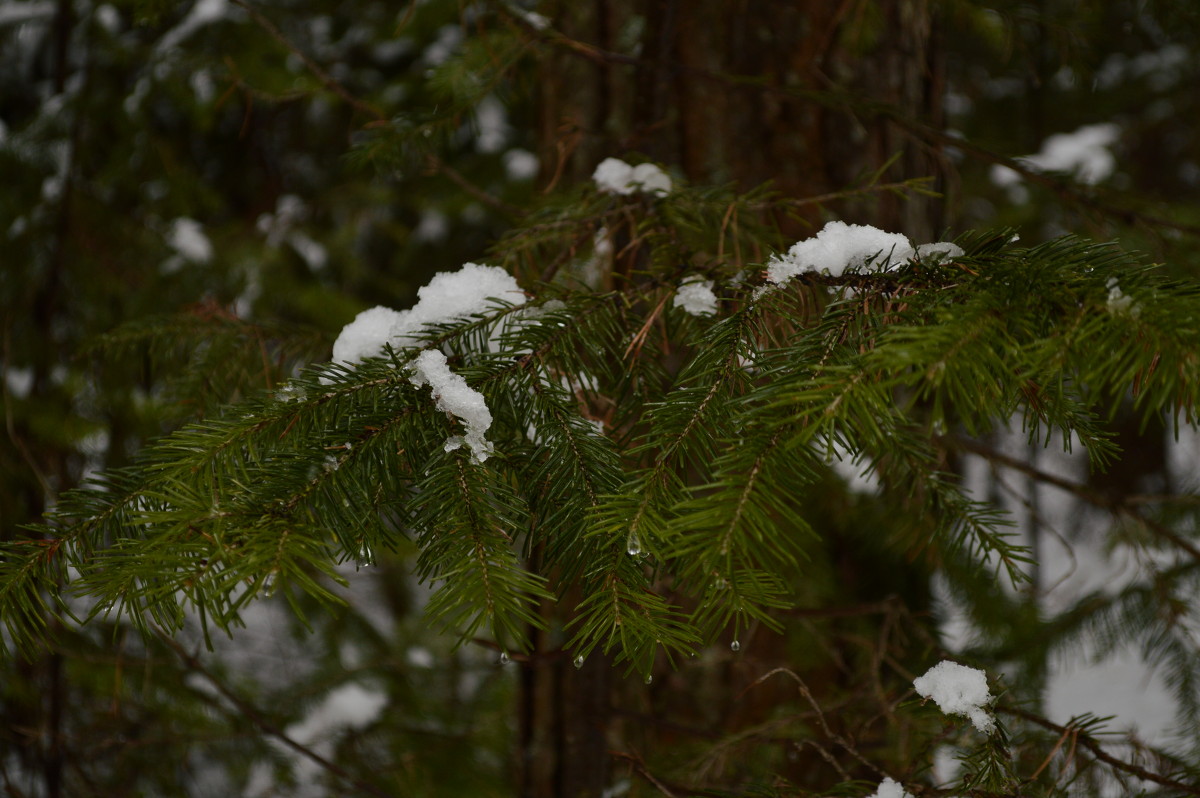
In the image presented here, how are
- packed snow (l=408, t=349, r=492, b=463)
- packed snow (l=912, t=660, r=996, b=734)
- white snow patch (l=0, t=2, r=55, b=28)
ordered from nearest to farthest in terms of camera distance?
packed snow (l=408, t=349, r=492, b=463), packed snow (l=912, t=660, r=996, b=734), white snow patch (l=0, t=2, r=55, b=28)

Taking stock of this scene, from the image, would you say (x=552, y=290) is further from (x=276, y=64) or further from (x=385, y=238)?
(x=385, y=238)

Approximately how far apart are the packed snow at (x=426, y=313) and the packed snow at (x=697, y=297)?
0.67 ft

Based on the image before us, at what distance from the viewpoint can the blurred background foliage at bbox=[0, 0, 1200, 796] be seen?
1.55m

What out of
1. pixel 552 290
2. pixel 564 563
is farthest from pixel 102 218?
pixel 564 563

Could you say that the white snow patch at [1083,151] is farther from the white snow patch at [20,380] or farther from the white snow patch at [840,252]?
the white snow patch at [20,380]

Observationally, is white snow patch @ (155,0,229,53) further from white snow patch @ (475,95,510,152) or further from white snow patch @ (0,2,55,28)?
white snow patch @ (475,95,510,152)

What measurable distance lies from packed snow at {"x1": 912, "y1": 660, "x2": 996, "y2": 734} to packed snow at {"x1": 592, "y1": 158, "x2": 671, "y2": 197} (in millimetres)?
803

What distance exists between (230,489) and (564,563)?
0.34 m

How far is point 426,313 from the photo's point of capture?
1.00 metres

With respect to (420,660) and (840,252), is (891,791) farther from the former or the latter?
(420,660)

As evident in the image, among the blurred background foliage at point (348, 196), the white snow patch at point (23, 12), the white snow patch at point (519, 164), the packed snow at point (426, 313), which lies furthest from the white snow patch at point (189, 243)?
the packed snow at point (426, 313)

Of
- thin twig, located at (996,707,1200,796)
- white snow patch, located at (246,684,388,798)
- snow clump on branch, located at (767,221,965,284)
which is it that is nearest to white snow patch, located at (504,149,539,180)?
white snow patch, located at (246,684,388,798)

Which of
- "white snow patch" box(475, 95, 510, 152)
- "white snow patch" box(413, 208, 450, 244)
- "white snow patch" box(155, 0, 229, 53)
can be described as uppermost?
"white snow patch" box(475, 95, 510, 152)

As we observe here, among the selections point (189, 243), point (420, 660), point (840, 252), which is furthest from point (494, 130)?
point (840, 252)
